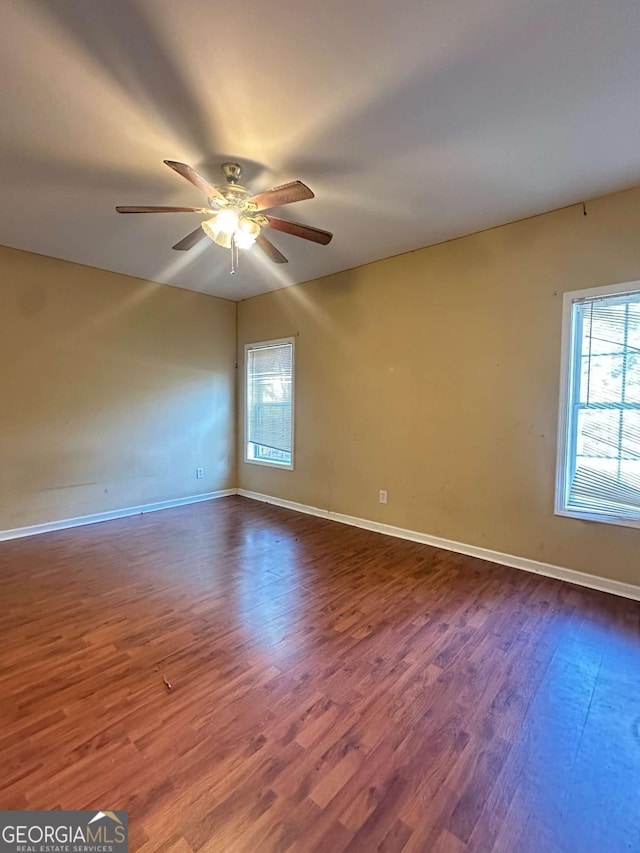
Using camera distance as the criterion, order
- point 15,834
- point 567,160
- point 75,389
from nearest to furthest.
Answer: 1. point 15,834
2. point 567,160
3. point 75,389

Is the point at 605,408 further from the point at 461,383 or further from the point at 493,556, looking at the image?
the point at 493,556

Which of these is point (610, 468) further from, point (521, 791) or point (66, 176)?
point (66, 176)

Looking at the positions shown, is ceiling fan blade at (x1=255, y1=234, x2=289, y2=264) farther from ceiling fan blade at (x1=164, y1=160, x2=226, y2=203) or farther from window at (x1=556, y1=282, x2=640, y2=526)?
window at (x1=556, y1=282, x2=640, y2=526)

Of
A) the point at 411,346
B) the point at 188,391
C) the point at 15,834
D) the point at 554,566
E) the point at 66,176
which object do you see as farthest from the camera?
the point at 188,391

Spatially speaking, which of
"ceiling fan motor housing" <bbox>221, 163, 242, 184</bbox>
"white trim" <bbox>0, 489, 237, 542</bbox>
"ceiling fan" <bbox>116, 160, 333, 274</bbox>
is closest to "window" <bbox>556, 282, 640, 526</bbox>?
"ceiling fan" <bbox>116, 160, 333, 274</bbox>

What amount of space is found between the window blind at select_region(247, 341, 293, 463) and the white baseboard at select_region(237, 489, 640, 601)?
857 mm

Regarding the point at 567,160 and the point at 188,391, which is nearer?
the point at 567,160

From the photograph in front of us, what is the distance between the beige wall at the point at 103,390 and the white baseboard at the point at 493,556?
1.71 m

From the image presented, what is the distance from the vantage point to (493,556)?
3.23 meters

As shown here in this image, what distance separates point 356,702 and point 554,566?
6.71 feet

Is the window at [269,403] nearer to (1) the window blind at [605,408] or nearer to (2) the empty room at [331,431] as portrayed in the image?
(2) the empty room at [331,431]

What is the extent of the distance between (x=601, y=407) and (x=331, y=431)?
8.17 ft

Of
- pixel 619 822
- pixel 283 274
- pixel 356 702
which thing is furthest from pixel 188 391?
pixel 619 822

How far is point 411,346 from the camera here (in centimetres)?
370
